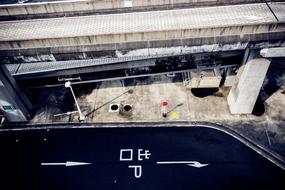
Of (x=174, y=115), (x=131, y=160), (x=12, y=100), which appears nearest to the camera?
(x=131, y=160)

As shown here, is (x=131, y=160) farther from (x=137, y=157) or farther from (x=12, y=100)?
(x=12, y=100)

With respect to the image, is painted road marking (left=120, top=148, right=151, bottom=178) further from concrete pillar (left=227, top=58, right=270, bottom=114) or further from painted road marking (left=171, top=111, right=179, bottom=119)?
concrete pillar (left=227, top=58, right=270, bottom=114)

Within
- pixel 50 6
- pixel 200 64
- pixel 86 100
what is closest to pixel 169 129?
pixel 200 64

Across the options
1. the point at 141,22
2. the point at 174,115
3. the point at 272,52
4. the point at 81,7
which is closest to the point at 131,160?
the point at 174,115

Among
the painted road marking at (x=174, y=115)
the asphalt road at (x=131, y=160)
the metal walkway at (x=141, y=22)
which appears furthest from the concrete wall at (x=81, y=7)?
the asphalt road at (x=131, y=160)

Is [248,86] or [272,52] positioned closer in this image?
[272,52]

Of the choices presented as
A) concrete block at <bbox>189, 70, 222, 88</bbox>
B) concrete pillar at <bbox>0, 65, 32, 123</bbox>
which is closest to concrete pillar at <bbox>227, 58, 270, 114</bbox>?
concrete block at <bbox>189, 70, 222, 88</bbox>
